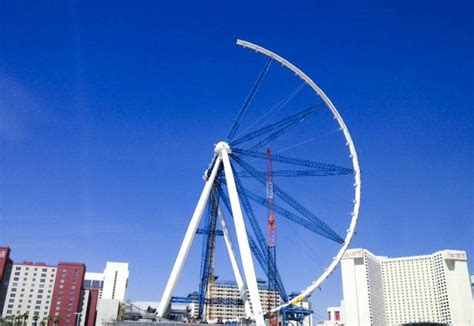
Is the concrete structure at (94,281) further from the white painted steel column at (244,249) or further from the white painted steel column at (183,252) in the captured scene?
the white painted steel column at (244,249)

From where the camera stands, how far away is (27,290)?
12156cm

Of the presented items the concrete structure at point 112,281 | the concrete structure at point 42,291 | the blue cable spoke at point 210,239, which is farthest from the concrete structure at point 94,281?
the blue cable spoke at point 210,239

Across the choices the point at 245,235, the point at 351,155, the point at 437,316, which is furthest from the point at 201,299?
the point at 437,316

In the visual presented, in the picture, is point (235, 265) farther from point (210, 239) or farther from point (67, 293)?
point (67, 293)

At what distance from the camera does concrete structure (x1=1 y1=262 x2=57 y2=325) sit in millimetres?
120188

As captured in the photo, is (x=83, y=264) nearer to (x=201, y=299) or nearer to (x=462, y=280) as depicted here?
(x=201, y=299)

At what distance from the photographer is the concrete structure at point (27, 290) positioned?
12019 centimetres

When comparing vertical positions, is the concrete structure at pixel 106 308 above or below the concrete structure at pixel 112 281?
below

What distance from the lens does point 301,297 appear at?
60.0 m

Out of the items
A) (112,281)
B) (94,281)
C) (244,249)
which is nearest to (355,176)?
(244,249)

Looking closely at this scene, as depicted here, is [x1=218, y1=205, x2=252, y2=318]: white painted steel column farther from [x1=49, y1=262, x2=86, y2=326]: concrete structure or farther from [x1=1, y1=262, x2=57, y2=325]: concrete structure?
[x1=1, y1=262, x2=57, y2=325]: concrete structure

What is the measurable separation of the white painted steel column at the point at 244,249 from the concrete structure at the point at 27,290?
8513cm

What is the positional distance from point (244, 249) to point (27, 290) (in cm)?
8919

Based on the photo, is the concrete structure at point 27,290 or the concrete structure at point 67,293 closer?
the concrete structure at point 27,290
